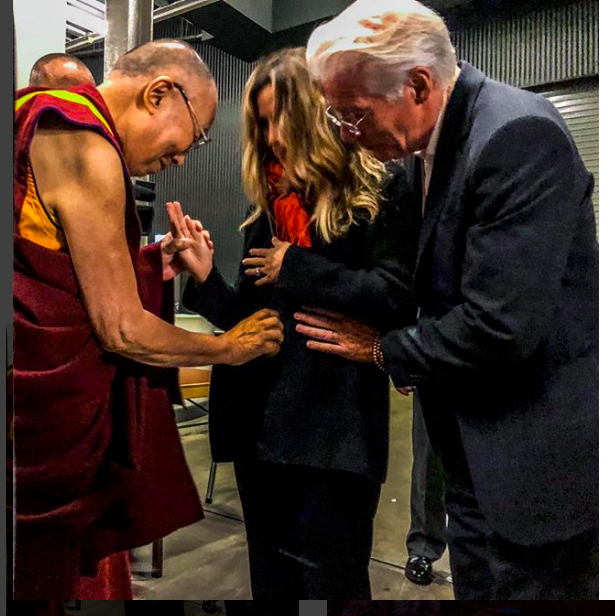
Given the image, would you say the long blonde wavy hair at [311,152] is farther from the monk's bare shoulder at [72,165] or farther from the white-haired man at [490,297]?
the monk's bare shoulder at [72,165]

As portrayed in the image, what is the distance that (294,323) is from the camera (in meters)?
1.10

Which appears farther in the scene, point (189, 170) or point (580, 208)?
point (189, 170)

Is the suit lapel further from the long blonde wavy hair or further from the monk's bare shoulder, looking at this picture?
the monk's bare shoulder

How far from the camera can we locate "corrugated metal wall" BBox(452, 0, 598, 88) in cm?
103

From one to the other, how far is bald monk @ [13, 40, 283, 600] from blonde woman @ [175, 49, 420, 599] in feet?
0.22

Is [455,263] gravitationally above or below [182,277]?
above

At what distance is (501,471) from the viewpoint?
1027 millimetres

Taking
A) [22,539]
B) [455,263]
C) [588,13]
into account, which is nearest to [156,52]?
[455,263]

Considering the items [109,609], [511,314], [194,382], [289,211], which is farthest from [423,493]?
[109,609]

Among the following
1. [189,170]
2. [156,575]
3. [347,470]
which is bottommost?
[156,575]

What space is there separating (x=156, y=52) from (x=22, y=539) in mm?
976

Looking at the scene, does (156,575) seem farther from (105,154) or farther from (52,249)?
(105,154)

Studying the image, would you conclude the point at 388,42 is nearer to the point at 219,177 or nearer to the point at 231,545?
the point at 219,177

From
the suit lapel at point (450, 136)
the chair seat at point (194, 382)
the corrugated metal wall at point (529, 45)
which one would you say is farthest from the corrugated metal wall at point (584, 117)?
the chair seat at point (194, 382)
